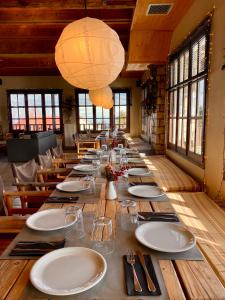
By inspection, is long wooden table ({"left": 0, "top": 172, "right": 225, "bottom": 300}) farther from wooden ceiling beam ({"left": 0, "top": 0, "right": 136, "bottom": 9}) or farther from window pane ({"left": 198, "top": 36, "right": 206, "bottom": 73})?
wooden ceiling beam ({"left": 0, "top": 0, "right": 136, "bottom": 9})

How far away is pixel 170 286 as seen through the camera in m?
0.85

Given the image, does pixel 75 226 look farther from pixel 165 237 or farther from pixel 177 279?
pixel 177 279

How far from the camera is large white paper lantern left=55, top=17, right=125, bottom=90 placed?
1.80 metres

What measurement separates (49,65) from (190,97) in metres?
5.96

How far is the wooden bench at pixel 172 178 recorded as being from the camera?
2.96m

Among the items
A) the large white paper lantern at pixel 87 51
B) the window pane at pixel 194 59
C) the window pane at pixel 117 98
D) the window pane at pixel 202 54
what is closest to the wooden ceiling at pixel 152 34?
the window pane at pixel 194 59

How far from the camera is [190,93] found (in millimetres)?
3398

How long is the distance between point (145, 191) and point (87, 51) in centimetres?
116

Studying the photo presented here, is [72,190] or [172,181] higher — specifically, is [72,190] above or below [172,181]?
above

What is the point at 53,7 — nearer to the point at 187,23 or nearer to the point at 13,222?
the point at 187,23

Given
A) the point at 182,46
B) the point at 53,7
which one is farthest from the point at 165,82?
the point at 53,7

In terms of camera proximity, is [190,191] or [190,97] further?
[190,97]

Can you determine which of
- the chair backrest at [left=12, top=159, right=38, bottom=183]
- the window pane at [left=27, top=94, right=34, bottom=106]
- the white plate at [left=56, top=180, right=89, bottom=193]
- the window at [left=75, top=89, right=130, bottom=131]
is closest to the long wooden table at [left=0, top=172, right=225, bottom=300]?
the white plate at [left=56, top=180, right=89, bottom=193]

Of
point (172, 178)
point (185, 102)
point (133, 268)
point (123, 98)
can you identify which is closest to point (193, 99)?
point (185, 102)
